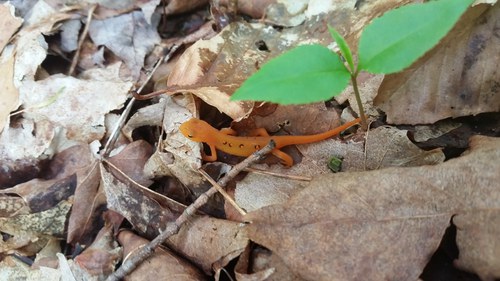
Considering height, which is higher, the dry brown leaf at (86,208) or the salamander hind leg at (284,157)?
the salamander hind leg at (284,157)

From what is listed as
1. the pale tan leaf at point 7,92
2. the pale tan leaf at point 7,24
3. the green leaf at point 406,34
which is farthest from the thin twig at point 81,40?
the green leaf at point 406,34

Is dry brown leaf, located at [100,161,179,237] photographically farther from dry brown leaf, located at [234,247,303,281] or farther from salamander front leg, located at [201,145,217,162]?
dry brown leaf, located at [234,247,303,281]

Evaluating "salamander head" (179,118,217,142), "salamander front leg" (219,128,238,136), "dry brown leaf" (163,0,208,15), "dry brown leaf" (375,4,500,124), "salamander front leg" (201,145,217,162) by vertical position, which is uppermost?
"dry brown leaf" (375,4,500,124)

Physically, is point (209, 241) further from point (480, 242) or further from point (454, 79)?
point (454, 79)

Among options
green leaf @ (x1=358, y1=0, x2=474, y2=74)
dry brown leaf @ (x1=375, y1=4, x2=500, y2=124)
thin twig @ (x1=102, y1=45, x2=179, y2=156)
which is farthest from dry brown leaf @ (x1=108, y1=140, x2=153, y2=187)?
green leaf @ (x1=358, y1=0, x2=474, y2=74)

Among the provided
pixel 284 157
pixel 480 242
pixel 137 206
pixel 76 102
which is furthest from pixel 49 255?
pixel 480 242

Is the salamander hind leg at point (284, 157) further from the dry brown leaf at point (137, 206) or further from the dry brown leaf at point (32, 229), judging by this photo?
the dry brown leaf at point (32, 229)

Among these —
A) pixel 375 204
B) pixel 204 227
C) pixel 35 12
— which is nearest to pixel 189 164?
pixel 204 227

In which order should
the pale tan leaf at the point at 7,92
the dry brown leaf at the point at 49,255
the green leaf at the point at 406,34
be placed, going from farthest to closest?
the pale tan leaf at the point at 7,92, the dry brown leaf at the point at 49,255, the green leaf at the point at 406,34
